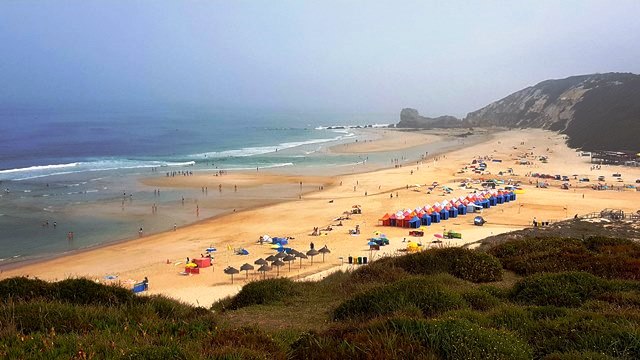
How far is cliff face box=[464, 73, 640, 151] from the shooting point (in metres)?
78.2

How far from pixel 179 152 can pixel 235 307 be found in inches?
2595

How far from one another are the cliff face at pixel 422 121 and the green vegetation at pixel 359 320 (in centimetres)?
12303

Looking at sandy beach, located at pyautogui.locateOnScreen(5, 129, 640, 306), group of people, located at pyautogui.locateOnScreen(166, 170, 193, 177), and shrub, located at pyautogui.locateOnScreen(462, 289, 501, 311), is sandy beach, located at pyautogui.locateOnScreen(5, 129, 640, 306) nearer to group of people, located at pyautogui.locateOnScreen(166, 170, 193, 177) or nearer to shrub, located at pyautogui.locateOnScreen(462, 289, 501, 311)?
group of people, located at pyautogui.locateOnScreen(166, 170, 193, 177)

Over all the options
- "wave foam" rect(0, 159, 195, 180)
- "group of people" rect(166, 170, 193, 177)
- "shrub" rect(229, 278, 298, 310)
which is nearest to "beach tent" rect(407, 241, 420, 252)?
"shrub" rect(229, 278, 298, 310)

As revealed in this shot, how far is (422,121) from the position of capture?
5335 inches

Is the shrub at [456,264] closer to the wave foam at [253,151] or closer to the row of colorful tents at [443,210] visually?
the row of colorful tents at [443,210]

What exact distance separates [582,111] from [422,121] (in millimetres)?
41851

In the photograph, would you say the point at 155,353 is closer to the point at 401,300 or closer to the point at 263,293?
the point at 401,300

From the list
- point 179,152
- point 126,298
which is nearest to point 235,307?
point 126,298

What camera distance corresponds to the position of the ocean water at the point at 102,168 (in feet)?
98.4

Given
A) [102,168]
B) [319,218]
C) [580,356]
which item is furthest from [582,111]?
[580,356]

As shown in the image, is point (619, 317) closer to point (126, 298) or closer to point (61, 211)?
point (126, 298)

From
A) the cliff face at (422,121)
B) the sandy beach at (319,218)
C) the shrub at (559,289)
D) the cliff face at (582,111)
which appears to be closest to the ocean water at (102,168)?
the sandy beach at (319,218)

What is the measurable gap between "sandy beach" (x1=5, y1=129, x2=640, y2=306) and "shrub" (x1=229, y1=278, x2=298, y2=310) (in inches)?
63.1
